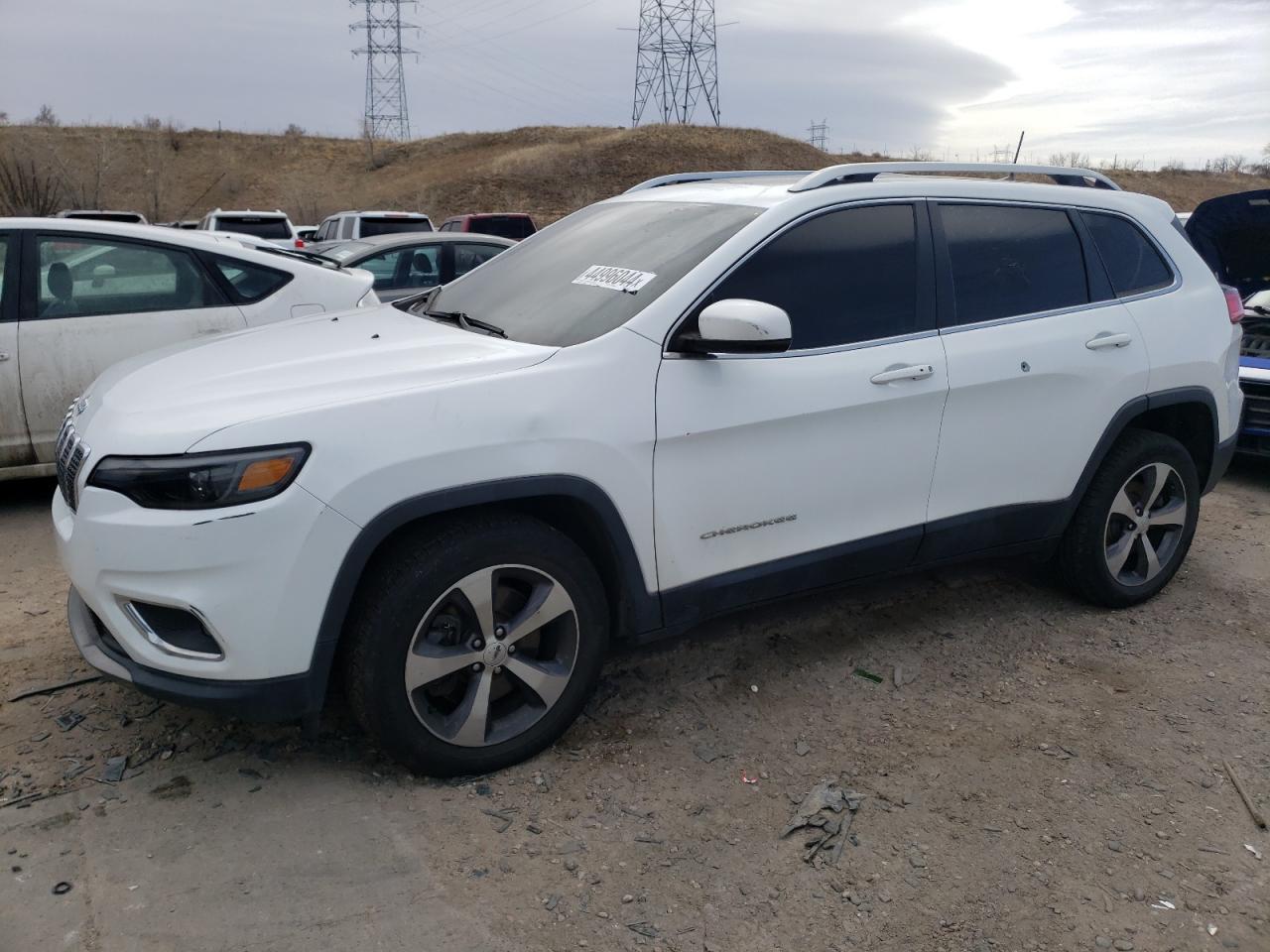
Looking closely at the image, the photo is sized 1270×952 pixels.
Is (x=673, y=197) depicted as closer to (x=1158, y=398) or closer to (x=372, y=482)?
(x=372, y=482)

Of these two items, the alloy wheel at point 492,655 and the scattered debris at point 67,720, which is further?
the scattered debris at point 67,720

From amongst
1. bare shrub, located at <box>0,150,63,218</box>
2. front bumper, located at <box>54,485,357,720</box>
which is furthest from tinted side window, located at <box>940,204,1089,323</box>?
bare shrub, located at <box>0,150,63,218</box>

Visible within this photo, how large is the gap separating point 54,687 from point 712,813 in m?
2.33

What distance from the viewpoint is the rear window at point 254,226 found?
1823 centimetres

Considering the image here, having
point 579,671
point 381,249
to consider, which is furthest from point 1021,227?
point 381,249

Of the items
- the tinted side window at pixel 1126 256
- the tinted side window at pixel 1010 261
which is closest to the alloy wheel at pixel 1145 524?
the tinted side window at pixel 1126 256

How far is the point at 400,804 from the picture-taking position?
2.85 meters

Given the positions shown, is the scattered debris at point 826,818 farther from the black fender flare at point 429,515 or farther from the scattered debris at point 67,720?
the scattered debris at point 67,720

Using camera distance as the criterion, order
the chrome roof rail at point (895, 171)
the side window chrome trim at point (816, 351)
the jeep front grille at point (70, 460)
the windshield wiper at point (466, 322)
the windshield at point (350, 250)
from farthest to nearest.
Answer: the windshield at point (350, 250) → the chrome roof rail at point (895, 171) → the windshield wiper at point (466, 322) → the side window chrome trim at point (816, 351) → the jeep front grille at point (70, 460)

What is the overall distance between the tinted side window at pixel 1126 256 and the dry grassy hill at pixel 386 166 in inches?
1453

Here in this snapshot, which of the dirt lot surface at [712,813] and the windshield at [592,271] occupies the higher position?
the windshield at [592,271]

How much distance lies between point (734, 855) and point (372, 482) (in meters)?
1.40

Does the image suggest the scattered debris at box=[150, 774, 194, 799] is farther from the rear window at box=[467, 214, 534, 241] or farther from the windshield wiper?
the rear window at box=[467, 214, 534, 241]

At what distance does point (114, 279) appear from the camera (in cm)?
548
